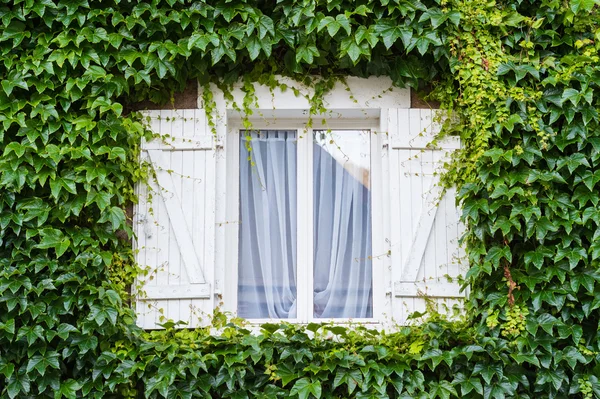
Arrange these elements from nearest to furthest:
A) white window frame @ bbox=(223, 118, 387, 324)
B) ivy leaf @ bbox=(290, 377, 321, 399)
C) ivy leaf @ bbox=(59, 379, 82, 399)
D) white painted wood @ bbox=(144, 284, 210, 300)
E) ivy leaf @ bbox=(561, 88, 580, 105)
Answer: ivy leaf @ bbox=(290, 377, 321, 399), ivy leaf @ bbox=(59, 379, 82, 399), ivy leaf @ bbox=(561, 88, 580, 105), white painted wood @ bbox=(144, 284, 210, 300), white window frame @ bbox=(223, 118, 387, 324)

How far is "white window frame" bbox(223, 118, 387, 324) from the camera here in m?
5.41

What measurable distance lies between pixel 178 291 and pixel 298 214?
0.90 m

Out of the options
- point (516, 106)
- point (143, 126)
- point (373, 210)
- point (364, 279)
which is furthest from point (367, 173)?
point (143, 126)

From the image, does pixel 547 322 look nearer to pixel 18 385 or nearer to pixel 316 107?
pixel 316 107

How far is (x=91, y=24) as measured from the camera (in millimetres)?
5383

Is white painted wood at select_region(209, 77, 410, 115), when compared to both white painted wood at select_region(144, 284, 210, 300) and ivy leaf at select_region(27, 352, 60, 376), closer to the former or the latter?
white painted wood at select_region(144, 284, 210, 300)

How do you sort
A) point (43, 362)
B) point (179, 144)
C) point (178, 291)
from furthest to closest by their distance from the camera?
1. point (179, 144)
2. point (178, 291)
3. point (43, 362)

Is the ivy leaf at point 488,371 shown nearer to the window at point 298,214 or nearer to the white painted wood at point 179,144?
the window at point 298,214

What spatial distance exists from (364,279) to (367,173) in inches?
26.9

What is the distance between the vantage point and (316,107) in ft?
18.1

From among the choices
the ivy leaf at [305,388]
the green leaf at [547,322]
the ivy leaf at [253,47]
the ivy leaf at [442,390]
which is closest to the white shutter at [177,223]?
the ivy leaf at [253,47]

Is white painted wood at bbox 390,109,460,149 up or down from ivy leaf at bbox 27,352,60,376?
up

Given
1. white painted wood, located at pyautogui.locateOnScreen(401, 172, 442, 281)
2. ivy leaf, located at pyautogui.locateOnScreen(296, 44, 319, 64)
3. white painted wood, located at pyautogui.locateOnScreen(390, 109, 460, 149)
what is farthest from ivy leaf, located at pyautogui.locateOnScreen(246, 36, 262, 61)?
white painted wood, located at pyautogui.locateOnScreen(401, 172, 442, 281)

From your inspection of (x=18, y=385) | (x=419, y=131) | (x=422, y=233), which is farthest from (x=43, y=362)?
(x=419, y=131)
